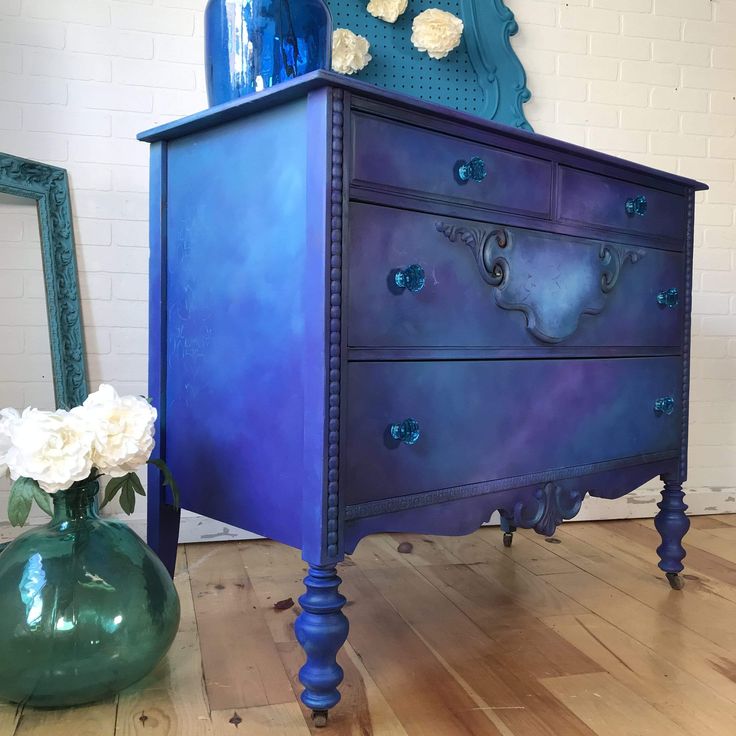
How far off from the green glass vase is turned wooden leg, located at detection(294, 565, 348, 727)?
0.93ft

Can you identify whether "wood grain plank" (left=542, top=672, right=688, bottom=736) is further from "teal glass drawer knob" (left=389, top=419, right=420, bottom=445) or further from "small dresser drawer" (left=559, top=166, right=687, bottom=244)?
"small dresser drawer" (left=559, top=166, right=687, bottom=244)

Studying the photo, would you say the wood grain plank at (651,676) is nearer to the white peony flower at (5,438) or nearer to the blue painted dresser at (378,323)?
the blue painted dresser at (378,323)

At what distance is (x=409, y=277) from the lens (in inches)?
52.1

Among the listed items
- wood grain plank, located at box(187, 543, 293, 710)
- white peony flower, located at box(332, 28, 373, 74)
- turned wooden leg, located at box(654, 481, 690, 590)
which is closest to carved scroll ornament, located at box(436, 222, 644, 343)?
turned wooden leg, located at box(654, 481, 690, 590)

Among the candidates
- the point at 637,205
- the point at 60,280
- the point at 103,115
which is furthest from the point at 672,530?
the point at 103,115

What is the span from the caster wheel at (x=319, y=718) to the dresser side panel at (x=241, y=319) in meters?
0.28

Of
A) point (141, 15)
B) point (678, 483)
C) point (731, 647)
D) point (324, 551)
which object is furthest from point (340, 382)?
point (141, 15)

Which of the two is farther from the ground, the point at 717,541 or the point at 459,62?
the point at 459,62

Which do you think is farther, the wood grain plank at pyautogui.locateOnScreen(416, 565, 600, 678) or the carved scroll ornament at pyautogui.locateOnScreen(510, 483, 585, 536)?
the carved scroll ornament at pyautogui.locateOnScreen(510, 483, 585, 536)

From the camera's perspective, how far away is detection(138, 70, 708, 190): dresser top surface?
4.06 ft

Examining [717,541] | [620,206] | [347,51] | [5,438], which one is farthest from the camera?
[717,541]

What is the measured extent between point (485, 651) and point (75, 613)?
0.79 metres

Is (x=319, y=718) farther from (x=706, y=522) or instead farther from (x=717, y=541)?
(x=706, y=522)

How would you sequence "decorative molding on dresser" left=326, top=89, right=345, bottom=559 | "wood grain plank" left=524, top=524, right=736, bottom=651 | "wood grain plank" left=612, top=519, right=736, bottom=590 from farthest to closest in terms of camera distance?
1. "wood grain plank" left=612, top=519, right=736, bottom=590
2. "wood grain plank" left=524, top=524, right=736, bottom=651
3. "decorative molding on dresser" left=326, top=89, right=345, bottom=559
